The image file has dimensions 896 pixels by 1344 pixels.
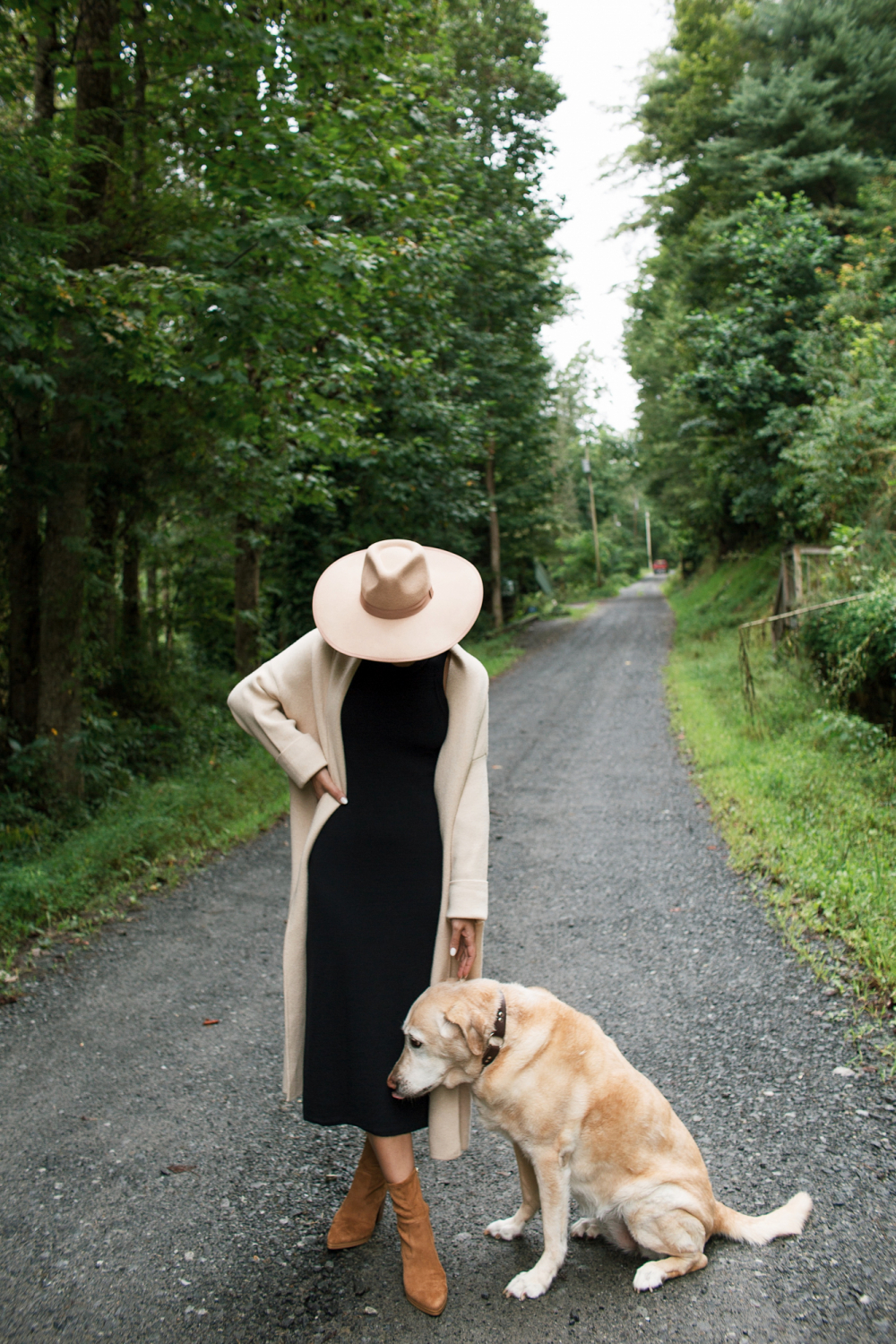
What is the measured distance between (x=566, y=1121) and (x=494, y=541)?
73.5 feet

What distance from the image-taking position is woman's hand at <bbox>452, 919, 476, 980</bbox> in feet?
8.48

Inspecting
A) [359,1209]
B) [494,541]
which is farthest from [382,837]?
[494,541]

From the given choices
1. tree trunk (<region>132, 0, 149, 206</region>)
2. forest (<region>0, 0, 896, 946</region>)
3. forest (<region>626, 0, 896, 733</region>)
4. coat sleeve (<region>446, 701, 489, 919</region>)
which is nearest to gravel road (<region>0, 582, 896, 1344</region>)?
coat sleeve (<region>446, 701, 489, 919</region>)

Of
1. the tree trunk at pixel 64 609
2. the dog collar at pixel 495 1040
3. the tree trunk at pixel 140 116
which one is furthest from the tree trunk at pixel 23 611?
the dog collar at pixel 495 1040

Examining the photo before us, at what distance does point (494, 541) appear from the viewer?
957 inches

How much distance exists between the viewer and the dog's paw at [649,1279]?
2.47m

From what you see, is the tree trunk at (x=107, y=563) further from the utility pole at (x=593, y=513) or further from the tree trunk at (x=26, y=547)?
the utility pole at (x=593, y=513)

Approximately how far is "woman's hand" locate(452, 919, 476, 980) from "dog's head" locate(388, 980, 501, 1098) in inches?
5.8

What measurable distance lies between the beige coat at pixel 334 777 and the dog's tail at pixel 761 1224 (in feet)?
2.68

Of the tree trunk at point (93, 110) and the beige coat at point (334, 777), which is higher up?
the tree trunk at point (93, 110)

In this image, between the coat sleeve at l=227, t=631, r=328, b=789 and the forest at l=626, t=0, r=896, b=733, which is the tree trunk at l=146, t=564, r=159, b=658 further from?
the coat sleeve at l=227, t=631, r=328, b=789

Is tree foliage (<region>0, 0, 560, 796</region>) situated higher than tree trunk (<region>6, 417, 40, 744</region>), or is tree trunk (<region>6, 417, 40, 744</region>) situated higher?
tree foliage (<region>0, 0, 560, 796</region>)

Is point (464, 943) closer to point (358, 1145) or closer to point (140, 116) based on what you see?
point (358, 1145)

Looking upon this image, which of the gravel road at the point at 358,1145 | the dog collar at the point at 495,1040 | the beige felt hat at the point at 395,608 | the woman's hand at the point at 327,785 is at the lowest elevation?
the gravel road at the point at 358,1145
